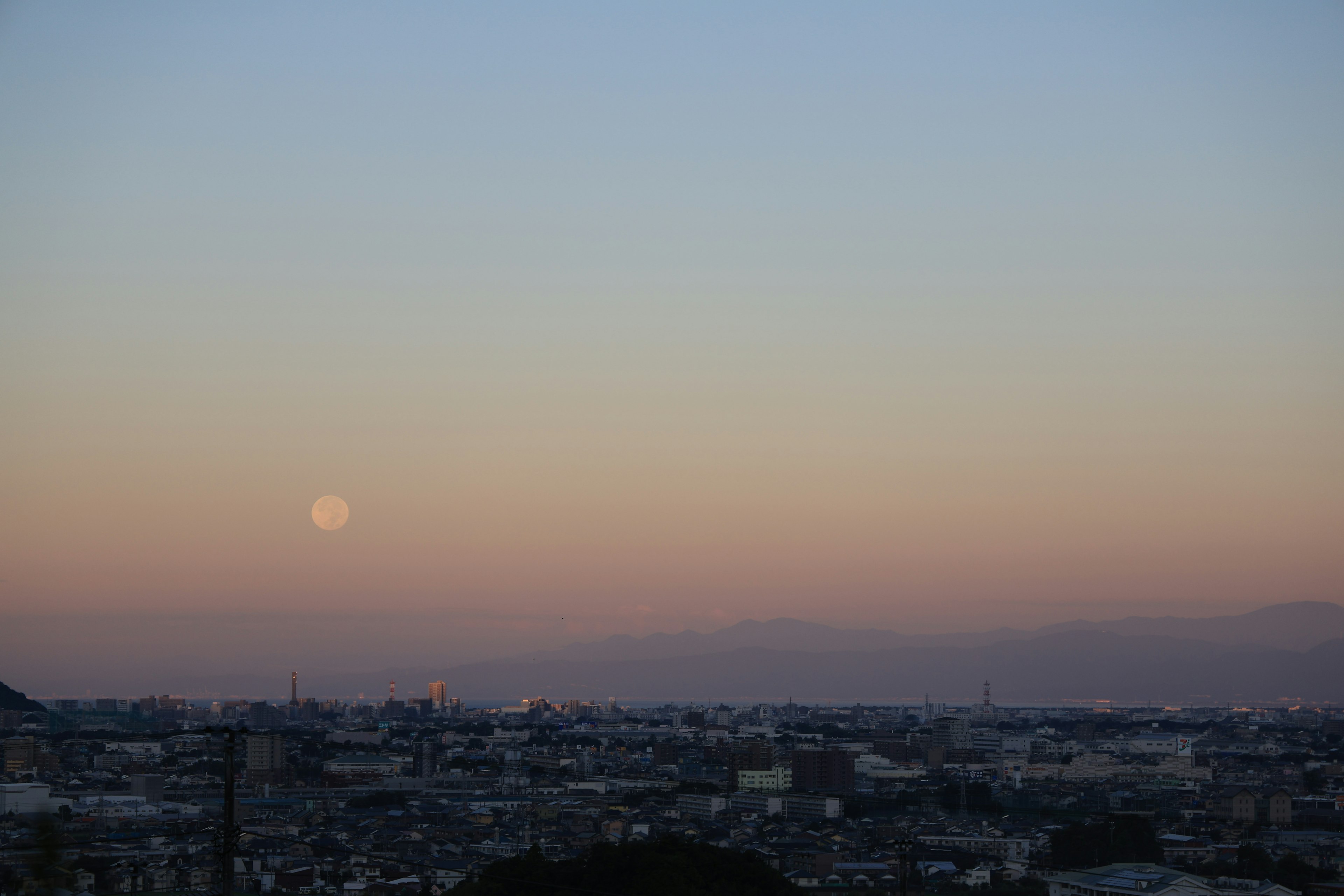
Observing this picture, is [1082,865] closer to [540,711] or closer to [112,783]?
[112,783]

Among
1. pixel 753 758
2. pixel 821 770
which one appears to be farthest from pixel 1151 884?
pixel 753 758

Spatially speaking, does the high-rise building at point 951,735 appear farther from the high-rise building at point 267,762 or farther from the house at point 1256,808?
the high-rise building at point 267,762

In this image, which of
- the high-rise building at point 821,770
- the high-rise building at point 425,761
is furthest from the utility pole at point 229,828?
the high-rise building at point 425,761

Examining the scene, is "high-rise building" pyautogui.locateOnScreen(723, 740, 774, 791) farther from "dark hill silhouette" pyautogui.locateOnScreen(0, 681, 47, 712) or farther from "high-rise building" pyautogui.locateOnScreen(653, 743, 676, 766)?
"dark hill silhouette" pyautogui.locateOnScreen(0, 681, 47, 712)

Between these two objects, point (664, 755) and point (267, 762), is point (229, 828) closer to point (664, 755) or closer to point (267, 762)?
point (267, 762)

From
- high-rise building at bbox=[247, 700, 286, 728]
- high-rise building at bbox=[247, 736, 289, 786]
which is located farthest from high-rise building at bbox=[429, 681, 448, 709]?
high-rise building at bbox=[247, 736, 289, 786]

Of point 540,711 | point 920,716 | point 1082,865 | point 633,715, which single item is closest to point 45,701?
point 540,711
